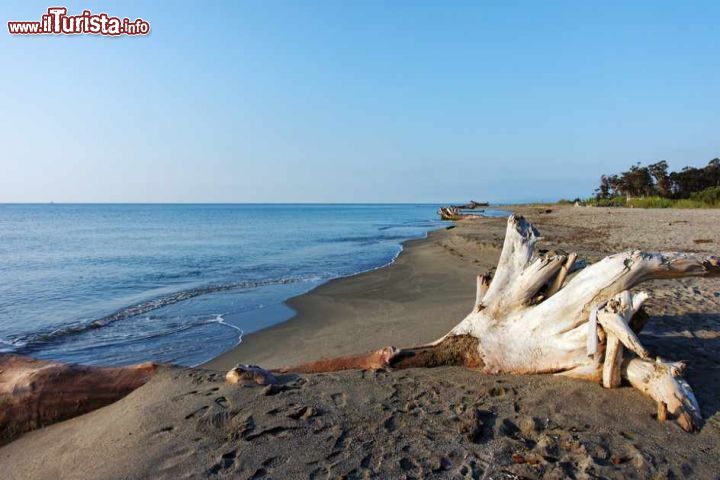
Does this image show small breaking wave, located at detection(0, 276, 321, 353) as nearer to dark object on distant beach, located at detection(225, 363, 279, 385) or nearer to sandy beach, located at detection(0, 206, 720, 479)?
sandy beach, located at detection(0, 206, 720, 479)

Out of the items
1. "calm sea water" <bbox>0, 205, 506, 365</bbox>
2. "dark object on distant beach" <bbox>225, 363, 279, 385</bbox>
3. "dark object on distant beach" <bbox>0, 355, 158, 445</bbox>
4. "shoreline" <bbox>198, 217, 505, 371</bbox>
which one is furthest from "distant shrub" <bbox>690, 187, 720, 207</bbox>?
"dark object on distant beach" <bbox>0, 355, 158, 445</bbox>

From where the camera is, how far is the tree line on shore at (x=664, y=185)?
45.6m

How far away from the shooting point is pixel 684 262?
380cm

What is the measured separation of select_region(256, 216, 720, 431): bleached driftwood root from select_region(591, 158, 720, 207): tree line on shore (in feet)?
151

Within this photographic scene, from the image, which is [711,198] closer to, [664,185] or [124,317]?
[664,185]

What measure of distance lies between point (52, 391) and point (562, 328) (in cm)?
477

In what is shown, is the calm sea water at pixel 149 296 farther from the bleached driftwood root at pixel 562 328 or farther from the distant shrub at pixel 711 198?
the distant shrub at pixel 711 198

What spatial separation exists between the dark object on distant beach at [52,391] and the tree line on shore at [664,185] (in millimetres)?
49008

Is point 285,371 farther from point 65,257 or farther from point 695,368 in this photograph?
point 65,257

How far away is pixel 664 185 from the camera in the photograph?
55438 millimetres

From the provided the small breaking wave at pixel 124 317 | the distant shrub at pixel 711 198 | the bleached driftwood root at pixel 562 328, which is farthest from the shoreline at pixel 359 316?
the distant shrub at pixel 711 198

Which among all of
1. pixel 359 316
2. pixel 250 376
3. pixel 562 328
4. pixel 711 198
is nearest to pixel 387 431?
pixel 250 376

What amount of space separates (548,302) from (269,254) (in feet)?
56.9

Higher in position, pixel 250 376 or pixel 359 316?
pixel 250 376
